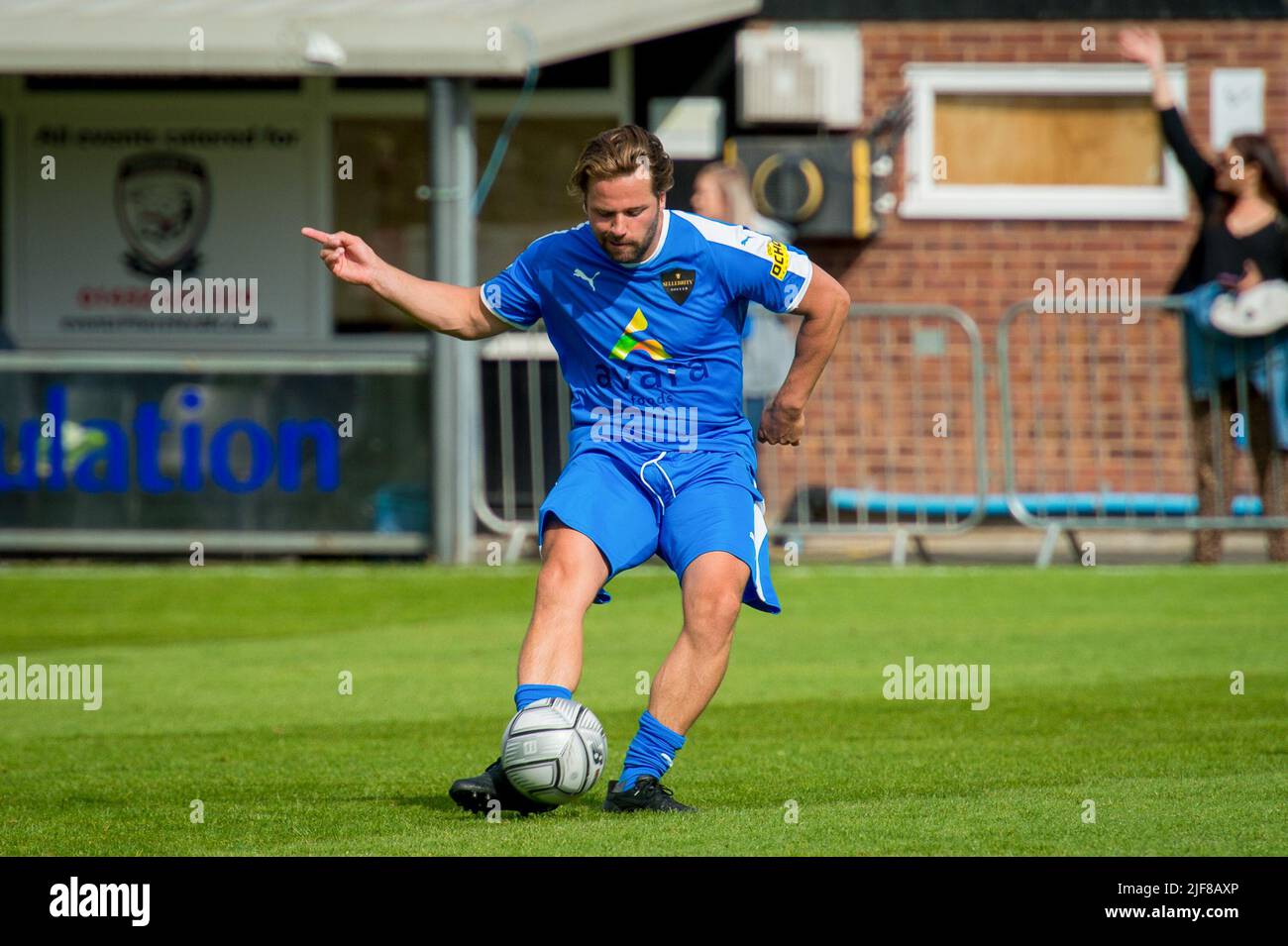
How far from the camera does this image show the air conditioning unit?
15000mm

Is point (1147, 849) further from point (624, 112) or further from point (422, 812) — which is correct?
point (624, 112)

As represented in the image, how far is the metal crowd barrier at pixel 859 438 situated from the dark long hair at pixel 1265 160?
6.27ft

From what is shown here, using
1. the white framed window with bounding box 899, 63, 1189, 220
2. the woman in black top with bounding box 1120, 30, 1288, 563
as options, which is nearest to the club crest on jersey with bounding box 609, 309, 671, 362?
the woman in black top with bounding box 1120, 30, 1288, 563

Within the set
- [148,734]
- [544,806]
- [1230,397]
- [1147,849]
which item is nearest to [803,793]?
[544,806]

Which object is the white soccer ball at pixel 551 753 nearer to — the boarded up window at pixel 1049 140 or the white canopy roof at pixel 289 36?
the white canopy roof at pixel 289 36

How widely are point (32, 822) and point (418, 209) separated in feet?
36.2

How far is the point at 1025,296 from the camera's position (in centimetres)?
1517

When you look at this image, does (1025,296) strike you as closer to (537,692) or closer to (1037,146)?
(1037,146)

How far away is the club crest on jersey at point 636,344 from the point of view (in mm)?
5676

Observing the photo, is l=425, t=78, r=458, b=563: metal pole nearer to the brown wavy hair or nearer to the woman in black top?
the woman in black top

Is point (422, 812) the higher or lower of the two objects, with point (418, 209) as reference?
lower

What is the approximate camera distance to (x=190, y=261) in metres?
16.3

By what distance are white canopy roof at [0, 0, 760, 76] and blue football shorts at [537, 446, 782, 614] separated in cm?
699

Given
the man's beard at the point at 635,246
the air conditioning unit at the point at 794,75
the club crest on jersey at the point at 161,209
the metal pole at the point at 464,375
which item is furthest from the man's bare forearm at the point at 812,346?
the club crest on jersey at the point at 161,209
